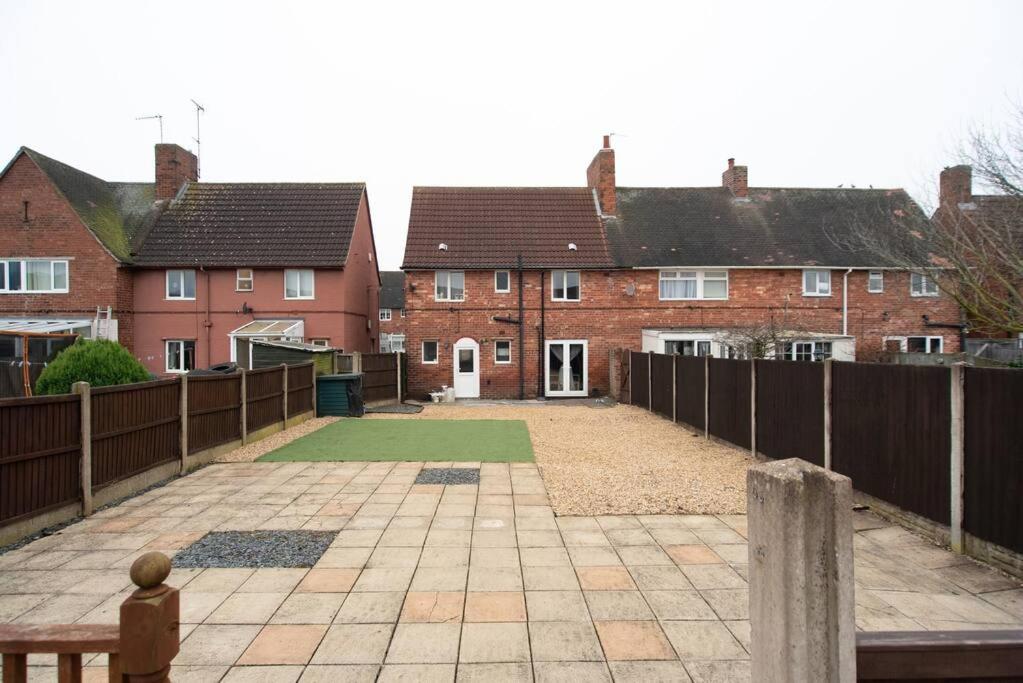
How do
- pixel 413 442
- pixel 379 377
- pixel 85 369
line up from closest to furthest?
pixel 85 369 < pixel 413 442 < pixel 379 377

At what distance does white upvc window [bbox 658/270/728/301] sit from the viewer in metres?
23.7

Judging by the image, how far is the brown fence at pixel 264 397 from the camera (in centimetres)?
1144

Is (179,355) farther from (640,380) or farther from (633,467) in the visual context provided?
(633,467)

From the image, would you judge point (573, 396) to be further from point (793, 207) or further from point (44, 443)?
point (44, 443)

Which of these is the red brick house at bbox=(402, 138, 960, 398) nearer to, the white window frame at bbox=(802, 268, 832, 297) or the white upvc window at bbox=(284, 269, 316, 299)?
the white window frame at bbox=(802, 268, 832, 297)

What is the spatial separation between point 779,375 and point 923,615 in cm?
526

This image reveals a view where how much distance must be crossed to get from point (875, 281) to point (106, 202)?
3251cm

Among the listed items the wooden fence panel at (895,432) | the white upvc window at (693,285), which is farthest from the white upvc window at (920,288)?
the wooden fence panel at (895,432)

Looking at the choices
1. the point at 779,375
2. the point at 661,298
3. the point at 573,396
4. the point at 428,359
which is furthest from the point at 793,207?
the point at 779,375

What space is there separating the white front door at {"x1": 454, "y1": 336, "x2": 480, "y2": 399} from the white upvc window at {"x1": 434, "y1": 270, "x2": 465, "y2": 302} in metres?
1.76

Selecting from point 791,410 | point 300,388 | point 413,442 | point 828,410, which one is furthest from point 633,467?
point 300,388

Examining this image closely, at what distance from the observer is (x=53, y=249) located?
75.1 ft

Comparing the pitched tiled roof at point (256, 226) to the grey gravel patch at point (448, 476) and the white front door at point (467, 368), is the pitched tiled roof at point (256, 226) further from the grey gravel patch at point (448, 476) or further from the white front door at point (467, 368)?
the grey gravel patch at point (448, 476)

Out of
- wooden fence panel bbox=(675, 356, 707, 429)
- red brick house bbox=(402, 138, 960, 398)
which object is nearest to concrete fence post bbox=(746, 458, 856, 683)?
wooden fence panel bbox=(675, 356, 707, 429)
